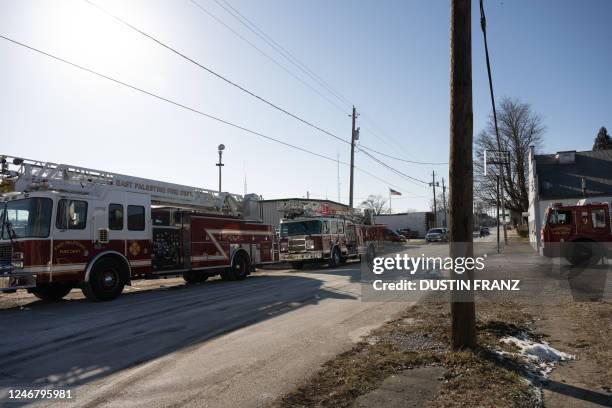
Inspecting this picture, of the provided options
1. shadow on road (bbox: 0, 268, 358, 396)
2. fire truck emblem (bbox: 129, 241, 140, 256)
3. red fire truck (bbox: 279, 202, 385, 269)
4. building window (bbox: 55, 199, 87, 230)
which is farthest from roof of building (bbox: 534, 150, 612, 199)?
building window (bbox: 55, 199, 87, 230)

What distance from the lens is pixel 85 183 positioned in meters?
12.7

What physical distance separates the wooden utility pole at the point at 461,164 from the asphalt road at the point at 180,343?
1.77 m

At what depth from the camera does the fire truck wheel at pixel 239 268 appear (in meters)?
17.9

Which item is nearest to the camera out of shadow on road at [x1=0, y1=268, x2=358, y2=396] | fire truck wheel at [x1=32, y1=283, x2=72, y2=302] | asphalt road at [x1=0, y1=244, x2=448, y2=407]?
asphalt road at [x1=0, y1=244, x2=448, y2=407]

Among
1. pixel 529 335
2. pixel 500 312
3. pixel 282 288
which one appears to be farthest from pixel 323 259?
pixel 529 335

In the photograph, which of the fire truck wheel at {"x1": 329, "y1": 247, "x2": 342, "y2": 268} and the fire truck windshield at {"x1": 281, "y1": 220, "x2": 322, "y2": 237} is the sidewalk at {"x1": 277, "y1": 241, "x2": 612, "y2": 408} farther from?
the fire truck wheel at {"x1": 329, "y1": 247, "x2": 342, "y2": 268}

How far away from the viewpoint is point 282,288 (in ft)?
47.8

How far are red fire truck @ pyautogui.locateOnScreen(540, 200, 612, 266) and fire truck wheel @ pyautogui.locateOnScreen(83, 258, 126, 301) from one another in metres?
16.1

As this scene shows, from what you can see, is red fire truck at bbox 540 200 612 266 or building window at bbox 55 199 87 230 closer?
building window at bbox 55 199 87 230

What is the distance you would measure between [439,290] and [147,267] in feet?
27.5

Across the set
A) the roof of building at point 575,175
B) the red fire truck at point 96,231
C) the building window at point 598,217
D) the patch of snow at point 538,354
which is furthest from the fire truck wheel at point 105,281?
the roof of building at point 575,175

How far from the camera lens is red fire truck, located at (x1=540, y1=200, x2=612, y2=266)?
18016 millimetres

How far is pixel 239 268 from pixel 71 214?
754 cm

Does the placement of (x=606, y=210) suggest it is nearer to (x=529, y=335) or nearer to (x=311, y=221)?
(x=311, y=221)
